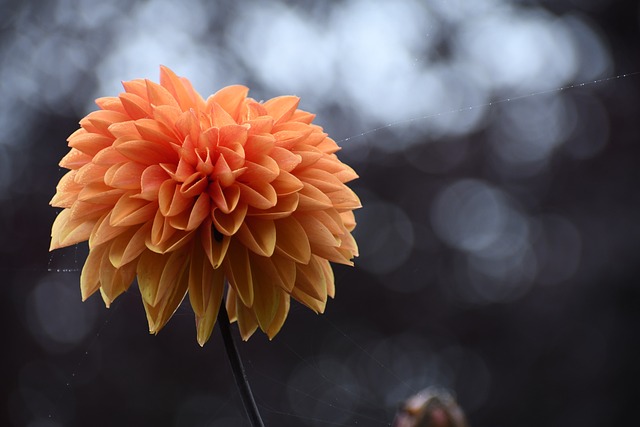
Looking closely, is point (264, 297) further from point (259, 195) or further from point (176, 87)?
point (176, 87)

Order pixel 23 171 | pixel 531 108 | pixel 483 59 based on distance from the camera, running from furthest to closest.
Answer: pixel 531 108, pixel 483 59, pixel 23 171

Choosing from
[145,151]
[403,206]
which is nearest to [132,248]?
[145,151]

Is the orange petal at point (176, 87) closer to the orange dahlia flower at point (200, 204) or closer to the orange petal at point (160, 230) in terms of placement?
the orange dahlia flower at point (200, 204)

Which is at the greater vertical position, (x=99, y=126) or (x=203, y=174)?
(x=99, y=126)

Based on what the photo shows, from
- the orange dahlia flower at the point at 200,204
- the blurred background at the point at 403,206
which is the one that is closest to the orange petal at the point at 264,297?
the orange dahlia flower at the point at 200,204

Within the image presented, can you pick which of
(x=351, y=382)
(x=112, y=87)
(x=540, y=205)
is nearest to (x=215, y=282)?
(x=112, y=87)

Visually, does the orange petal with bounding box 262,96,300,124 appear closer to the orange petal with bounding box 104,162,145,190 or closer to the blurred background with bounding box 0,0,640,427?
the orange petal with bounding box 104,162,145,190

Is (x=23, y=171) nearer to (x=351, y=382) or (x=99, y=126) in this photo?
(x=351, y=382)

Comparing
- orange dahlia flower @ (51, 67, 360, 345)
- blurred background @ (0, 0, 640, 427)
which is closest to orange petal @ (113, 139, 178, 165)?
orange dahlia flower @ (51, 67, 360, 345)
